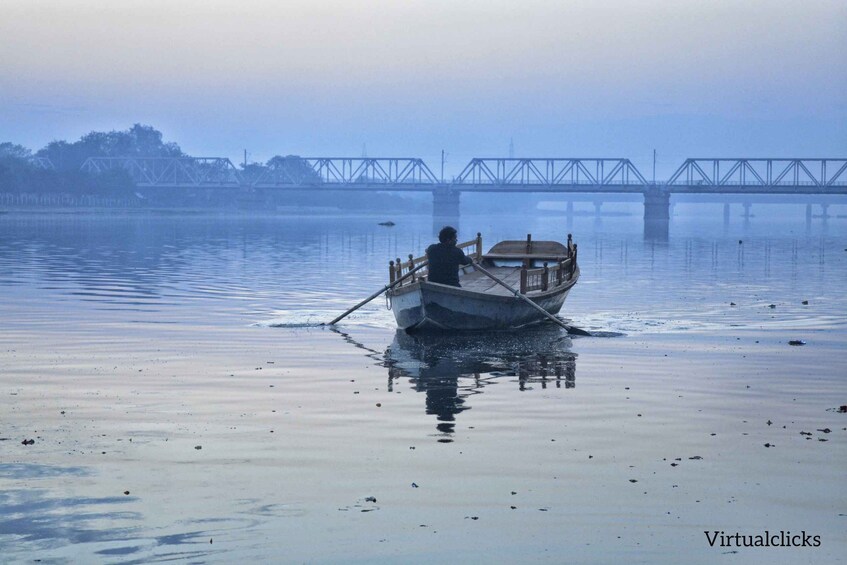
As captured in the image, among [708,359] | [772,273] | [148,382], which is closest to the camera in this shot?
[148,382]

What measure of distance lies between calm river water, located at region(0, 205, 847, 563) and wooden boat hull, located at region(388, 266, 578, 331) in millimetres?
473

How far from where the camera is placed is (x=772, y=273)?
53188 mm

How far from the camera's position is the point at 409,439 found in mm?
13961

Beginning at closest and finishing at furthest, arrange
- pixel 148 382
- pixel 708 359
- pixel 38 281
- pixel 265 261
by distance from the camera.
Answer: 1. pixel 148 382
2. pixel 708 359
3. pixel 38 281
4. pixel 265 261

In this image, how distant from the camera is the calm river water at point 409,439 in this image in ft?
33.1

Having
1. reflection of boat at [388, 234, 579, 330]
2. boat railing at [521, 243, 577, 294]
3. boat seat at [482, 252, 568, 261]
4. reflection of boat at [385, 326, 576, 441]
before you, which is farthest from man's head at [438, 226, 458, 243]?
boat seat at [482, 252, 568, 261]

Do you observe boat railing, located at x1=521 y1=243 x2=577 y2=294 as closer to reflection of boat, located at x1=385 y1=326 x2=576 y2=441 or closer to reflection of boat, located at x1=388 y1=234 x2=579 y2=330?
reflection of boat, located at x1=388 y1=234 x2=579 y2=330

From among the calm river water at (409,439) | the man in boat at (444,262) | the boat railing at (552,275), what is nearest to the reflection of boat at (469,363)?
the calm river water at (409,439)

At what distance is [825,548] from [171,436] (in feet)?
24.4

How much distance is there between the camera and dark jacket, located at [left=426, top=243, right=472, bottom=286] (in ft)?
84.0

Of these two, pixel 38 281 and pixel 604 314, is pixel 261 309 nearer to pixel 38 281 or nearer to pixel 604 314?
pixel 604 314

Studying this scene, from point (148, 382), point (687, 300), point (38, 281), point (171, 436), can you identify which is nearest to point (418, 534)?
point (171, 436)

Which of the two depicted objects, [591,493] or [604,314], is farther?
[604,314]

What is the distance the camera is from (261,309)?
31.4 meters
